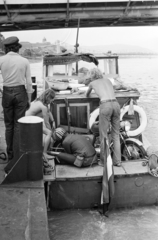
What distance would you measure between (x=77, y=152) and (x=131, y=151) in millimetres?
1162

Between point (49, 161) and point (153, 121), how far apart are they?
1009 centimetres

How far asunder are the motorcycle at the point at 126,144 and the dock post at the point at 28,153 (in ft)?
5.29

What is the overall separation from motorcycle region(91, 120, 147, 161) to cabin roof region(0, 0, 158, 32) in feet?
48.7

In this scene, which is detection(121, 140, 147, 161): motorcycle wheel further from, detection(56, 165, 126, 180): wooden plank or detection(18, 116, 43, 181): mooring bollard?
detection(18, 116, 43, 181): mooring bollard

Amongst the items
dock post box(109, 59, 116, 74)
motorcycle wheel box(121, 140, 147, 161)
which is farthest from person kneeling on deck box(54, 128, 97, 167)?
dock post box(109, 59, 116, 74)

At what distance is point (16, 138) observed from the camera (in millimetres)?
5625

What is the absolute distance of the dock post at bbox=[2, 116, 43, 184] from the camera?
4.93m

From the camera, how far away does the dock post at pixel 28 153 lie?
493cm

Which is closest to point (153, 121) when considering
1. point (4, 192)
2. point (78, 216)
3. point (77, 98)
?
point (77, 98)

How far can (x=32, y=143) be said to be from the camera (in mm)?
4973

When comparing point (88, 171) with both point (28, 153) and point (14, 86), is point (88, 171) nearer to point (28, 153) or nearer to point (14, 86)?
point (28, 153)

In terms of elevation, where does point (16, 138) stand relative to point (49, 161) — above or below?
above

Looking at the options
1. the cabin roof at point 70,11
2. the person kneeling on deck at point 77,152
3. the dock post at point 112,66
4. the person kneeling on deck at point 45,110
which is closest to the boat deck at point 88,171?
the person kneeling on deck at point 77,152

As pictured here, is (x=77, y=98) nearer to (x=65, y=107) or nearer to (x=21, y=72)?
(x=65, y=107)
